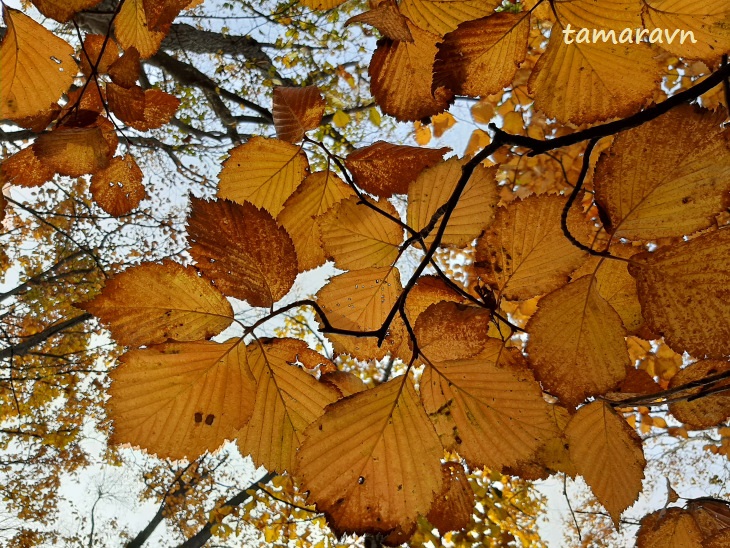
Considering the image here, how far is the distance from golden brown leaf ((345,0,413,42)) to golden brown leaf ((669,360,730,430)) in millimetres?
350

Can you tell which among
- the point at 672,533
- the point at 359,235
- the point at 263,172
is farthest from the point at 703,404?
the point at 263,172

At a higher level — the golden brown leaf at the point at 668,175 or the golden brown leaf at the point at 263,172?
the golden brown leaf at the point at 263,172

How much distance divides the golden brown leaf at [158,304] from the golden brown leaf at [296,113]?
0.53ft

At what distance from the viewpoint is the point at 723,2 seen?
308 millimetres

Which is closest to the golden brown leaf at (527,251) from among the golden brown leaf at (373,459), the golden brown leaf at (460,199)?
the golden brown leaf at (460,199)

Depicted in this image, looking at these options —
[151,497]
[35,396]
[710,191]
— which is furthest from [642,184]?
[151,497]

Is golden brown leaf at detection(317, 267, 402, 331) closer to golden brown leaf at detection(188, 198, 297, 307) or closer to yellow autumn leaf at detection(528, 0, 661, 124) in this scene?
golden brown leaf at detection(188, 198, 297, 307)

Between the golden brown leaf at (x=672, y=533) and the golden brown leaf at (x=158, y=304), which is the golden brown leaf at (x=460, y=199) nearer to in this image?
the golden brown leaf at (x=158, y=304)

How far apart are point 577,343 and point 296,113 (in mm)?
276

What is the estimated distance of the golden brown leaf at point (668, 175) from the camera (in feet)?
0.83

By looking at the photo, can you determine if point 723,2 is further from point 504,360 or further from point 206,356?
point 206,356

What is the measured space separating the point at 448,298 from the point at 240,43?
272 centimetres

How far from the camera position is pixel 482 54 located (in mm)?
319

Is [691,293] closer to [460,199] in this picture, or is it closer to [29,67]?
[460,199]
